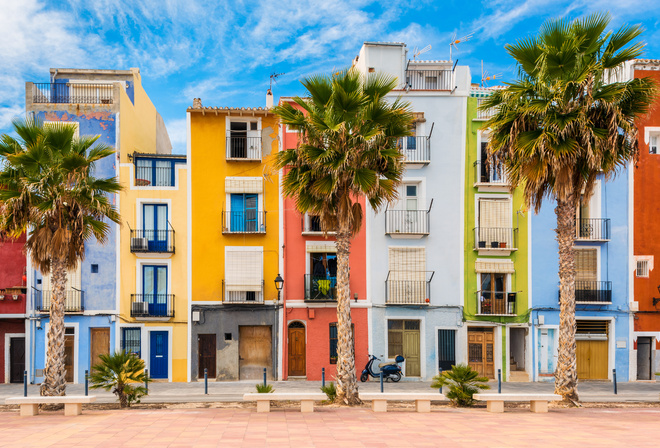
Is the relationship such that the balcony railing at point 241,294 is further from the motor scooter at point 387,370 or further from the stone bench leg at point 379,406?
the stone bench leg at point 379,406

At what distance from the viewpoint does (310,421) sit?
12.9 meters

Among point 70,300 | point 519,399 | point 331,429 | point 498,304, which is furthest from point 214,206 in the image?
point 519,399

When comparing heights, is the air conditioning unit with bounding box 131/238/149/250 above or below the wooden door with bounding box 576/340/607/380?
above

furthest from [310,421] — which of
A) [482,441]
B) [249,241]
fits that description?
[249,241]

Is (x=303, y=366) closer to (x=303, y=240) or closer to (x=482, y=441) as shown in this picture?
(x=303, y=240)

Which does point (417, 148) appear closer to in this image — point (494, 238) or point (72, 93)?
point (494, 238)

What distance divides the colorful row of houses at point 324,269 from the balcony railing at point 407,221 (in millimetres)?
52

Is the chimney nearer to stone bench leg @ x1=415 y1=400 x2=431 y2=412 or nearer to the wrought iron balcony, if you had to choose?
the wrought iron balcony

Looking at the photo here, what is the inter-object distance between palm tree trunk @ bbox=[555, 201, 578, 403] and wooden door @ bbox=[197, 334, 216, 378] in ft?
48.7

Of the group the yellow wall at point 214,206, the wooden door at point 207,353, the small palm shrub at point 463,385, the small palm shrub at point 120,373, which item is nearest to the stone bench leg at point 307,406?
the small palm shrub at point 463,385

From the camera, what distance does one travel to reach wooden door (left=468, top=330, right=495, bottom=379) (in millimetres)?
25469

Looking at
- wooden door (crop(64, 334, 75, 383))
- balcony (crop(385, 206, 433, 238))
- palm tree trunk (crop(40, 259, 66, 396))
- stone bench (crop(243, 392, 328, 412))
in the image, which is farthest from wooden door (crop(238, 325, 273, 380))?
stone bench (crop(243, 392, 328, 412))

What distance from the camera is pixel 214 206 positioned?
25.6 m

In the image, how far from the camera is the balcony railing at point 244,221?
25416 millimetres
